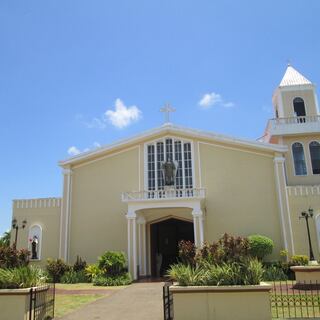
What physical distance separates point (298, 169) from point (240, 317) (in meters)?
18.7

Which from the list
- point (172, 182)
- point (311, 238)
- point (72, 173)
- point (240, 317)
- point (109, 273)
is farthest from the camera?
point (72, 173)

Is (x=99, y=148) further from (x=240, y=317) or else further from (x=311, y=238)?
(x=240, y=317)

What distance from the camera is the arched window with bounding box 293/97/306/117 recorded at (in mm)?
27453

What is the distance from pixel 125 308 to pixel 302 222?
535 inches

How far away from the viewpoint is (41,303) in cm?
973

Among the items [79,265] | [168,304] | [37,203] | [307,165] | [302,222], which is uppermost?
[307,165]

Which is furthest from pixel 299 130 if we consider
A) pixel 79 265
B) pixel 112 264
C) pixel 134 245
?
pixel 79 265

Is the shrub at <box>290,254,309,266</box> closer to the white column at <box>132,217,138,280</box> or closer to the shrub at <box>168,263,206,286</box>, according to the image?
the white column at <box>132,217,138,280</box>

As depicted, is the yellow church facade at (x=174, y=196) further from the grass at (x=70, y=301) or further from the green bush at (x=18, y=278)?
the green bush at (x=18, y=278)

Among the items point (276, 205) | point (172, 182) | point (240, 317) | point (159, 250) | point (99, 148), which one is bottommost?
point (240, 317)

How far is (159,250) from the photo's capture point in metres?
24.8

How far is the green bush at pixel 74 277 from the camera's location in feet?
69.4

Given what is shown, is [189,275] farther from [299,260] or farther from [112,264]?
[299,260]

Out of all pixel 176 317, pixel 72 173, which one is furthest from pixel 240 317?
pixel 72 173
